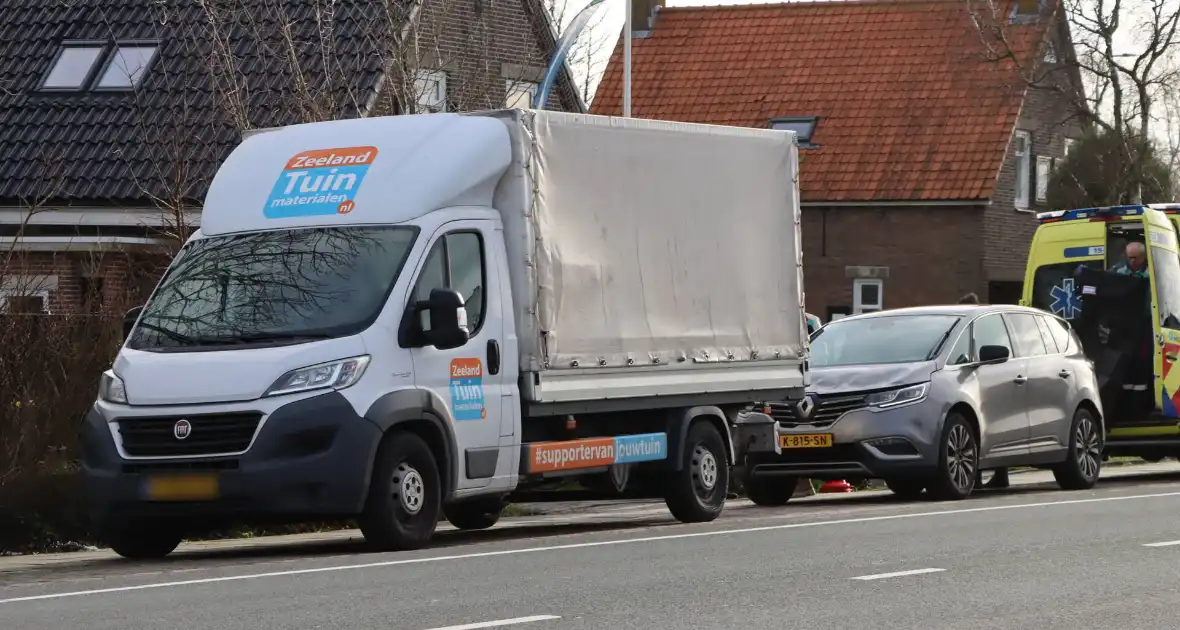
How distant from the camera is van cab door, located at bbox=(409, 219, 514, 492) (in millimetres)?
13828

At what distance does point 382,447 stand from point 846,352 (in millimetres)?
6985

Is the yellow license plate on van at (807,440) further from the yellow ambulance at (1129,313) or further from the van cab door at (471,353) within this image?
the van cab door at (471,353)

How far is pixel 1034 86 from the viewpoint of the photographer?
38.7 meters

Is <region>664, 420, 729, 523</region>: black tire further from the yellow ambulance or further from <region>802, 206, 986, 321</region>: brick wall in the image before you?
<region>802, 206, 986, 321</region>: brick wall

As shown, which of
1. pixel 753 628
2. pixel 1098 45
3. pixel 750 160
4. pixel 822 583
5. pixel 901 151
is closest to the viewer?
pixel 753 628

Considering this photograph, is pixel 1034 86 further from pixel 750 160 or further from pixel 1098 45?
pixel 750 160

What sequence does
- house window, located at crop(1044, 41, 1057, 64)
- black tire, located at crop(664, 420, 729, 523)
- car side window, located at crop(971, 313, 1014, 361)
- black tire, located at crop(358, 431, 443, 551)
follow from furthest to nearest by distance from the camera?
1. house window, located at crop(1044, 41, 1057, 64)
2. car side window, located at crop(971, 313, 1014, 361)
3. black tire, located at crop(664, 420, 729, 523)
4. black tire, located at crop(358, 431, 443, 551)

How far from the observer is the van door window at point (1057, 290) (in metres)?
Answer: 23.0

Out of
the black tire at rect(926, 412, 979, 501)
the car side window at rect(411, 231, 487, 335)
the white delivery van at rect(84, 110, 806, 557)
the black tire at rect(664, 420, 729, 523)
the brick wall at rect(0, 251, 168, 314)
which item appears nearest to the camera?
the white delivery van at rect(84, 110, 806, 557)

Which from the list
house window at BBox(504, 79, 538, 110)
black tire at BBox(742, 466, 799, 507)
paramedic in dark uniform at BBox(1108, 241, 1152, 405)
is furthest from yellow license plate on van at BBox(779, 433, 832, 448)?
house window at BBox(504, 79, 538, 110)

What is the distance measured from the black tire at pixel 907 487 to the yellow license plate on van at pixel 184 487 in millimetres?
7213

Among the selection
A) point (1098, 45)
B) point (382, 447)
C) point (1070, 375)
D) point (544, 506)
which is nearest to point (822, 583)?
point (382, 447)

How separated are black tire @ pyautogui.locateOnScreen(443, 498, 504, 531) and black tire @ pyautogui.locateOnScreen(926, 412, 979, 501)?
13.2ft

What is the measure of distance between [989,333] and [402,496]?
7.87 metres
